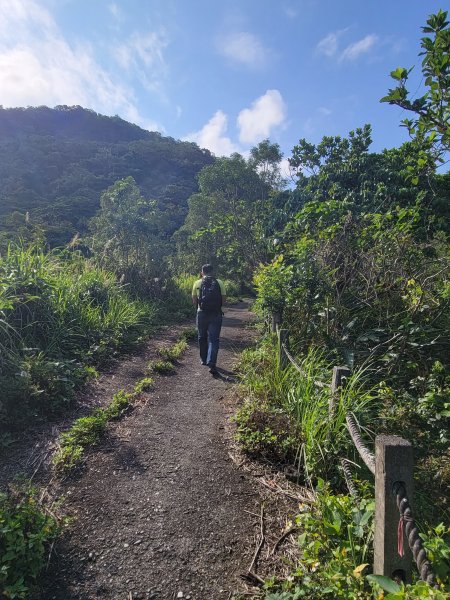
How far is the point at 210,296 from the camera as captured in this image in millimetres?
5793

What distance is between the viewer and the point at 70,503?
2.58 meters

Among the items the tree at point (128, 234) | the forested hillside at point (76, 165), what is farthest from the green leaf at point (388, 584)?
the forested hillside at point (76, 165)

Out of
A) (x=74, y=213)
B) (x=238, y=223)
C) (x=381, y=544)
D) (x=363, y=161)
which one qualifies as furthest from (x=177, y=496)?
(x=74, y=213)

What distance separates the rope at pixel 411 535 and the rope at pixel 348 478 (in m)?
0.80

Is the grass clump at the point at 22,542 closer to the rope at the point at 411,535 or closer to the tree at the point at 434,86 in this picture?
the rope at the point at 411,535

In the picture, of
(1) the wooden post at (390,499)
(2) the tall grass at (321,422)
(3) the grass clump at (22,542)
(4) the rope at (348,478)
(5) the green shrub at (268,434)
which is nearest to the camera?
(1) the wooden post at (390,499)

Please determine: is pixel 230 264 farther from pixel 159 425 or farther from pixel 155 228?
pixel 159 425

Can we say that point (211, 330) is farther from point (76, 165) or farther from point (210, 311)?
point (76, 165)

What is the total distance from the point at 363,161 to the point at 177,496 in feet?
28.7

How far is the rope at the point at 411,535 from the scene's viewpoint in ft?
4.11

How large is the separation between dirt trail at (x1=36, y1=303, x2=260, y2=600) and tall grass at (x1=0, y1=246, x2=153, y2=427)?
1016 millimetres

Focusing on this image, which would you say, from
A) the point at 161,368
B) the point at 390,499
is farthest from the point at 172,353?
the point at 390,499

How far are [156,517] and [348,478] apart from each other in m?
1.37

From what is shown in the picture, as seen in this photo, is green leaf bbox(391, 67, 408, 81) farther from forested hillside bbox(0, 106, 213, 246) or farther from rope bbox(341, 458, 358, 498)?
forested hillside bbox(0, 106, 213, 246)
